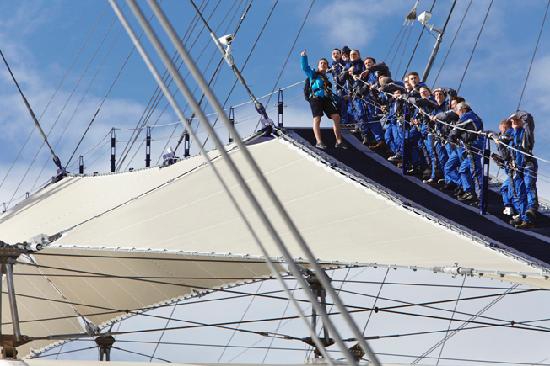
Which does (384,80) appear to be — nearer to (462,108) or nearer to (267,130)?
(462,108)

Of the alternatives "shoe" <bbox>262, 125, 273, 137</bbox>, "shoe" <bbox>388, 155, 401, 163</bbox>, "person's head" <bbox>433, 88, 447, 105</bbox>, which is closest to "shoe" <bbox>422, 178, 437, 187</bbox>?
"shoe" <bbox>388, 155, 401, 163</bbox>

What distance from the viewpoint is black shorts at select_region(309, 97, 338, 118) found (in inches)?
474

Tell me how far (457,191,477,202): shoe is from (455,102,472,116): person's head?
80cm

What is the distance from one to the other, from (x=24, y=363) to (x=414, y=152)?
5190mm

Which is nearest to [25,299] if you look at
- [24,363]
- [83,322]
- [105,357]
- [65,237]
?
[83,322]

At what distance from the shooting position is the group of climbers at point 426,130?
10688 mm

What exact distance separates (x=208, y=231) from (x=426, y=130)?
2838 millimetres

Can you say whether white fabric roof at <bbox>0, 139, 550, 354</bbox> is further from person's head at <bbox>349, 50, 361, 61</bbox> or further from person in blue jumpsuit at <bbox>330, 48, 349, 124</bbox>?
person's head at <bbox>349, 50, 361, 61</bbox>

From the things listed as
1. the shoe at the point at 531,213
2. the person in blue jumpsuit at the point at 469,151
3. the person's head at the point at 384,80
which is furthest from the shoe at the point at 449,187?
the person's head at the point at 384,80

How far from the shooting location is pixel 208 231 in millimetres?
10438

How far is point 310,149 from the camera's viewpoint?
10633 mm

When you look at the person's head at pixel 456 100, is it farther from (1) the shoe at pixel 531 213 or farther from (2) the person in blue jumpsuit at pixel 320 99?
(1) the shoe at pixel 531 213

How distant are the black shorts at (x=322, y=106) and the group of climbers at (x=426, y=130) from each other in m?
0.01

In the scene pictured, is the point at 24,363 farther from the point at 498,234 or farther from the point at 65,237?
the point at 498,234
